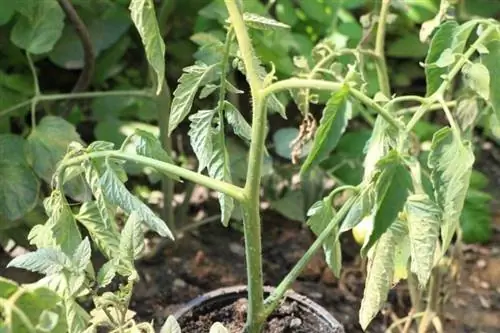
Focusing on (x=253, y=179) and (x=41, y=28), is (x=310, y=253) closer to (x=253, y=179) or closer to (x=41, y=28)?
(x=253, y=179)

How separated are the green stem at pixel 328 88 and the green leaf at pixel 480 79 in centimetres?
9

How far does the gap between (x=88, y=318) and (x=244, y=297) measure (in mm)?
279

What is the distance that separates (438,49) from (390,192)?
214 mm

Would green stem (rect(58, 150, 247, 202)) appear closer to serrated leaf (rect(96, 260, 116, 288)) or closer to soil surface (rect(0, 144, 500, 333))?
serrated leaf (rect(96, 260, 116, 288))

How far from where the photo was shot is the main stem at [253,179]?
0.86 m

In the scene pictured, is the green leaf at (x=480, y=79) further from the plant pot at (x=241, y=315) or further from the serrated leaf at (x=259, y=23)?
the plant pot at (x=241, y=315)

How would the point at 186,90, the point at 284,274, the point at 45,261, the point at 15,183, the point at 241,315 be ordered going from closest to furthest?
the point at 45,261, the point at 186,90, the point at 241,315, the point at 15,183, the point at 284,274

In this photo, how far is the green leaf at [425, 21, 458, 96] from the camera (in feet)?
3.07

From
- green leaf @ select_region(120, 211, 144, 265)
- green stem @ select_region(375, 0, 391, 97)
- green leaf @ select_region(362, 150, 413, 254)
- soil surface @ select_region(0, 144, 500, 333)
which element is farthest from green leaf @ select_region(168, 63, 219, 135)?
soil surface @ select_region(0, 144, 500, 333)

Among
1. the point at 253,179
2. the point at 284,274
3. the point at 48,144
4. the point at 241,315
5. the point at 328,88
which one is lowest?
the point at 284,274

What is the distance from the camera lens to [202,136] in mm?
926

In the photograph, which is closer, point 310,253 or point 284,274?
point 310,253

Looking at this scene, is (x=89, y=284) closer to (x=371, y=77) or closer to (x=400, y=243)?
(x=400, y=243)

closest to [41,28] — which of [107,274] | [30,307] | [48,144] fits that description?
[48,144]
